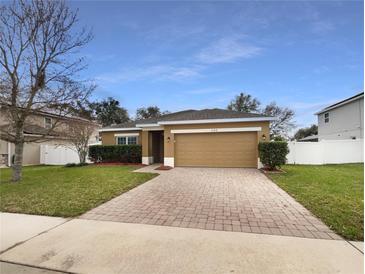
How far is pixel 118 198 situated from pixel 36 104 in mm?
6210

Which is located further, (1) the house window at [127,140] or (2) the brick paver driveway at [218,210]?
(1) the house window at [127,140]

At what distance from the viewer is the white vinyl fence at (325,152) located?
16.2 meters

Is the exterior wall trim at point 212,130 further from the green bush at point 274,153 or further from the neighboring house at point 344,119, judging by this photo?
the neighboring house at point 344,119

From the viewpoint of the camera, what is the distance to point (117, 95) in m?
42.1

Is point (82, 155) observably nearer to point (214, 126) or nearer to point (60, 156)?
point (60, 156)

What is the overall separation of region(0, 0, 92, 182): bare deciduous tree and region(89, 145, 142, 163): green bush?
7530 millimetres

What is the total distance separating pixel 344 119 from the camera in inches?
807

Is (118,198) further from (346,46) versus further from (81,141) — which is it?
(81,141)

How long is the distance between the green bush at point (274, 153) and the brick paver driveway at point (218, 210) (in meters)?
3.64

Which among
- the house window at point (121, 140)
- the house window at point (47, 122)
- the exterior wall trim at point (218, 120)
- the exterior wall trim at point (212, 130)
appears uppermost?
the house window at point (47, 122)

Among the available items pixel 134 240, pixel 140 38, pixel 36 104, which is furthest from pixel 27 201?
pixel 140 38

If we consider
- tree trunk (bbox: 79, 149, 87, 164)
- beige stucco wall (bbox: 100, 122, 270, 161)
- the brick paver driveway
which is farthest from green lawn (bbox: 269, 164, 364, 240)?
tree trunk (bbox: 79, 149, 87, 164)

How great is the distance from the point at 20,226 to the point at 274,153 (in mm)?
10630

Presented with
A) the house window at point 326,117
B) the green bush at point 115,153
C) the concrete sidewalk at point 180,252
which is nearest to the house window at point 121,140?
the green bush at point 115,153
